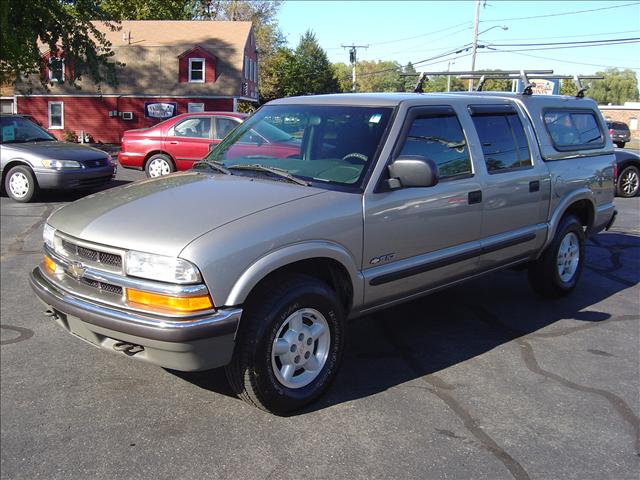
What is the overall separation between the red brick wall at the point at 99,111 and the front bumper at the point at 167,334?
32028 mm

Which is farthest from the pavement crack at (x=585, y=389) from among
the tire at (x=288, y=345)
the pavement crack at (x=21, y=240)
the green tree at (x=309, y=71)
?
the green tree at (x=309, y=71)

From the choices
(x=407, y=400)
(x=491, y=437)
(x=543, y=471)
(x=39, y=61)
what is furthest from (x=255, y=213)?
(x=39, y=61)

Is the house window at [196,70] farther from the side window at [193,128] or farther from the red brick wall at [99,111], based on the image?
the side window at [193,128]

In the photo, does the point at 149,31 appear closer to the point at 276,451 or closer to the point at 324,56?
the point at 324,56

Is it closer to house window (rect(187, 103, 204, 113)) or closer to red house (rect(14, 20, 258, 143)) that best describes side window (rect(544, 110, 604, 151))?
red house (rect(14, 20, 258, 143))

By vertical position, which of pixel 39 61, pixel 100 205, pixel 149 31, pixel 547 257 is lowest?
pixel 547 257

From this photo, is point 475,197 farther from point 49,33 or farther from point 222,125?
point 49,33

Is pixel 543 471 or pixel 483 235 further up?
pixel 483 235

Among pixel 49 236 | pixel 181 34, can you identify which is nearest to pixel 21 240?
pixel 49 236

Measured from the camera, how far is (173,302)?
9.98 ft

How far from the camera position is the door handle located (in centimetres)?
447

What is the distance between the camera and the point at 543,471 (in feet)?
9.93

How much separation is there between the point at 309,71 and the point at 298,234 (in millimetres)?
56967

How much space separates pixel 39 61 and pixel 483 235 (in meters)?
19.0
